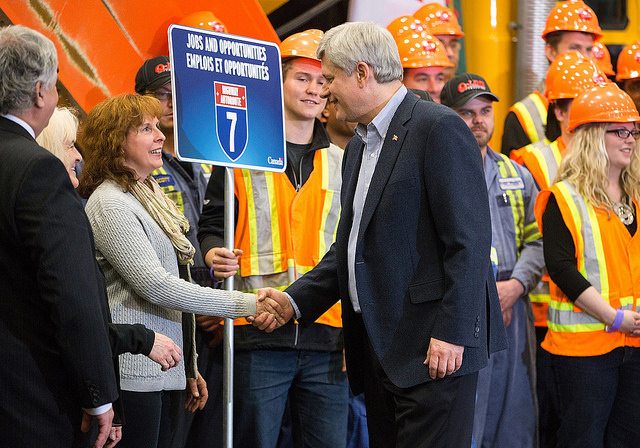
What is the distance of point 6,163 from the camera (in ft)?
8.16

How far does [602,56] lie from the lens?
23.7 ft

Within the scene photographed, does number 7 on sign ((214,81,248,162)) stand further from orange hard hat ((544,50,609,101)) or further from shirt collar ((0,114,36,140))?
orange hard hat ((544,50,609,101))

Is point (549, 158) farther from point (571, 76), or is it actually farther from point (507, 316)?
point (507, 316)

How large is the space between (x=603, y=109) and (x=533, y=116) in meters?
1.50

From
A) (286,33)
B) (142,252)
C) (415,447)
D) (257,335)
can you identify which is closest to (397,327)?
(415,447)

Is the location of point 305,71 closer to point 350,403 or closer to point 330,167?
point 330,167

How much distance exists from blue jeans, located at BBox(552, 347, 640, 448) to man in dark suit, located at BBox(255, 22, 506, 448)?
159 cm

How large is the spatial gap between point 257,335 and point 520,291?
1.57 m

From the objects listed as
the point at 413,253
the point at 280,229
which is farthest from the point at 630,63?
the point at 413,253

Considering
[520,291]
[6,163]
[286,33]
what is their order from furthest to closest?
[286,33]
[520,291]
[6,163]

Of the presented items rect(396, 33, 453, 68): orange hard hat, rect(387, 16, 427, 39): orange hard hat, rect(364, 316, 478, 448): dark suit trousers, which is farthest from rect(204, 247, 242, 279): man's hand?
rect(387, 16, 427, 39): orange hard hat

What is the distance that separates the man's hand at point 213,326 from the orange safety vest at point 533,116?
9.49ft

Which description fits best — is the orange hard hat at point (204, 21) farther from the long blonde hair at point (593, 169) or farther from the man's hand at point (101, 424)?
the man's hand at point (101, 424)

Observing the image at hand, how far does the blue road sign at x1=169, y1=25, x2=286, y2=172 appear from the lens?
144 inches
